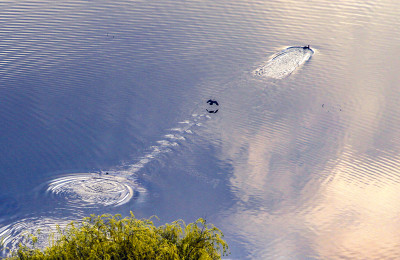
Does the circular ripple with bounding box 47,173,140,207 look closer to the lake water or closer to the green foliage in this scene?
the lake water

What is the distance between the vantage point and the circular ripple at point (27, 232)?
18.9m

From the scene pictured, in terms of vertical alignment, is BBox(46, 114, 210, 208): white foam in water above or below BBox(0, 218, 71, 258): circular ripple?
above

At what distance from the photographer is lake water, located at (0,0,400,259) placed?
2130cm

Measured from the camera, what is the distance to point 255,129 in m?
26.0

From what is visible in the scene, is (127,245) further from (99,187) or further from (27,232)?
(99,187)

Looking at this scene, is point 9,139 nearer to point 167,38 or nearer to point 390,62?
point 167,38

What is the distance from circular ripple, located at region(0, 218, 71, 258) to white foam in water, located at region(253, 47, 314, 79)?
1454 centimetres

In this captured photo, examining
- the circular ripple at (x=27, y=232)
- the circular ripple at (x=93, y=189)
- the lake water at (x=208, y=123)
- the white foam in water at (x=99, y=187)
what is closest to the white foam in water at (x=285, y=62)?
the lake water at (x=208, y=123)

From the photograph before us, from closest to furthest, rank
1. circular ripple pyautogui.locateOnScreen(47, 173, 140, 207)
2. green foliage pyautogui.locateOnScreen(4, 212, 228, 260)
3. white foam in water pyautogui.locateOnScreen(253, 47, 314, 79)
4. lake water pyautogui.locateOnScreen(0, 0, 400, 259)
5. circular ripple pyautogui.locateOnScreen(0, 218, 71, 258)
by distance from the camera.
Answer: green foliage pyautogui.locateOnScreen(4, 212, 228, 260) → circular ripple pyautogui.locateOnScreen(0, 218, 71, 258) → circular ripple pyautogui.locateOnScreen(47, 173, 140, 207) → lake water pyautogui.locateOnScreen(0, 0, 400, 259) → white foam in water pyautogui.locateOnScreen(253, 47, 314, 79)

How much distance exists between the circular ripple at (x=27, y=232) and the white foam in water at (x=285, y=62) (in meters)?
14.5

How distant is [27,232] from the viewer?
19.5m

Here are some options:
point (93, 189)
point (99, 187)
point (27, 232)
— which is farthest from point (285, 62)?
point (27, 232)

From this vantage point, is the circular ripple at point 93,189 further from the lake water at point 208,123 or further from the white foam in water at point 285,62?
the white foam in water at point 285,62

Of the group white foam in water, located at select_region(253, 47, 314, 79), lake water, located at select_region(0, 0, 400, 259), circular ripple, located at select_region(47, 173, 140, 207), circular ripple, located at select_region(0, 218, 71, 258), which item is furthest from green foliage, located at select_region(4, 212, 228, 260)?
white foam in water, located at select_region(253, 47, 314, 79)
